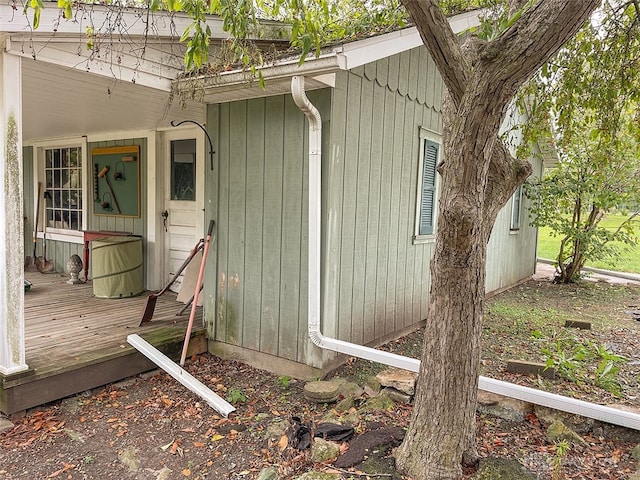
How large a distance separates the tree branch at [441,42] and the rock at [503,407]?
189 centimetres

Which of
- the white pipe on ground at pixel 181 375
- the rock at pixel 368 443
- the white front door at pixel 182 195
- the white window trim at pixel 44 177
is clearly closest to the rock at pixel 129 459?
the white pipe on ground at pixel 181 375

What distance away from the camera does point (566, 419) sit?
273 cm

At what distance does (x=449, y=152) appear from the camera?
2.04 meters

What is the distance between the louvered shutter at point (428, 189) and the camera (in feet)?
16.4

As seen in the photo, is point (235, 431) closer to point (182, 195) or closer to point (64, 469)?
point (64, 469)

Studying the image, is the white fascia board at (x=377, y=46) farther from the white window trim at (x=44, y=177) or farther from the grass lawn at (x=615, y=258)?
the grass lawn at (x=615, y=258)

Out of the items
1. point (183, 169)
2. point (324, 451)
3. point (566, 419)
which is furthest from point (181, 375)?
point (183, 169)

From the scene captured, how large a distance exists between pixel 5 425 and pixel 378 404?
2341 mm

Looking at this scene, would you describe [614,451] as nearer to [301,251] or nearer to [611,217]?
[301,251]

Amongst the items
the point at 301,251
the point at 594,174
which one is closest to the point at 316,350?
the point at 301,251

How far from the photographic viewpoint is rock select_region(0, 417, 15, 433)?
2879 millimetres

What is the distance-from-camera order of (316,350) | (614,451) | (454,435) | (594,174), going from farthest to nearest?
(594,174) → (316,350) → (614,451) → (454,435)

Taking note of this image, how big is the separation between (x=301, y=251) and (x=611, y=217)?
25.4ft

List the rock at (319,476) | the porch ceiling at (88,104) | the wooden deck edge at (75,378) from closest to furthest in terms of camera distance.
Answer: the rock at (319,476) < the wooden deck edge at (75,378) < the porch ceiling at (88,104)
